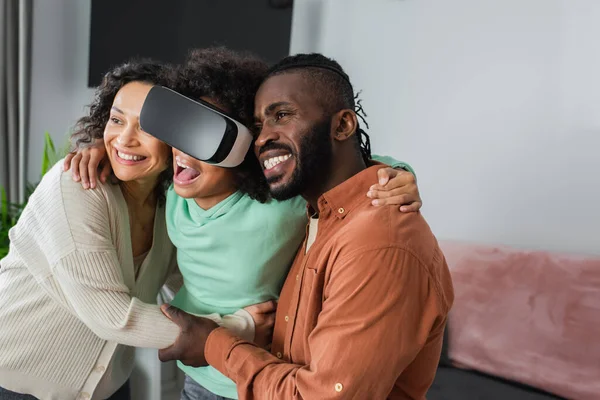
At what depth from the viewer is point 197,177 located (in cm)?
124

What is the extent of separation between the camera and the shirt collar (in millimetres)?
1080

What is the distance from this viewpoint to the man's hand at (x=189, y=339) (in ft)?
3.68

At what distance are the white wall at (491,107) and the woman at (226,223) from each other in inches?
52.7

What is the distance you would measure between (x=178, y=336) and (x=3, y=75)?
232 cm

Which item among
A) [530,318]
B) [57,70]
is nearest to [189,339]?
[530,318]

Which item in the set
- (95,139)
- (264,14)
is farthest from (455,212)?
(95,139)

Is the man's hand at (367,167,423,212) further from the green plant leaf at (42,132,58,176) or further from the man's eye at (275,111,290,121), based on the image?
the green plant leaf at (42,132,58,176)

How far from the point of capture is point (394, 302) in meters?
0.88

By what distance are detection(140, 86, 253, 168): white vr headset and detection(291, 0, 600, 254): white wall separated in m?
1.46

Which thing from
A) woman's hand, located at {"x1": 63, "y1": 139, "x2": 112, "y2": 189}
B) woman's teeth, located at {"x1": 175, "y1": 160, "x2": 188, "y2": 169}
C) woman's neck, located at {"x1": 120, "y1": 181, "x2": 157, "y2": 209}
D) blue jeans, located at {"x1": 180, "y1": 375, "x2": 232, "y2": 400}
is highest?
→ woman's teeth, located at {"x1": 175, "y1": 160, "x2": 188, "y2": 169}

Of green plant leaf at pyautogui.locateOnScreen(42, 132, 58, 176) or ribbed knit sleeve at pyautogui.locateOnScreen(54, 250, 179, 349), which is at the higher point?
ribbed knit sleeve at pyautogui.locateOnScreen(54, 250, 179, 349)

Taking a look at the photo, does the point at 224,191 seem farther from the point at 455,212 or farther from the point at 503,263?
the point at 455,212

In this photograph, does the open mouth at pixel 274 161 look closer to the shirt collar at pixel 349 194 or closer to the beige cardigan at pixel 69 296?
the shirt collar at pixel 349 194

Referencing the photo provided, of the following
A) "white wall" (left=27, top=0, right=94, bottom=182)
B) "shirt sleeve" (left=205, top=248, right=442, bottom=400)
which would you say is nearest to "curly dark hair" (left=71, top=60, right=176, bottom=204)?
"shirt sleeve" (left=205, top=248, right=442, bottom=400)
